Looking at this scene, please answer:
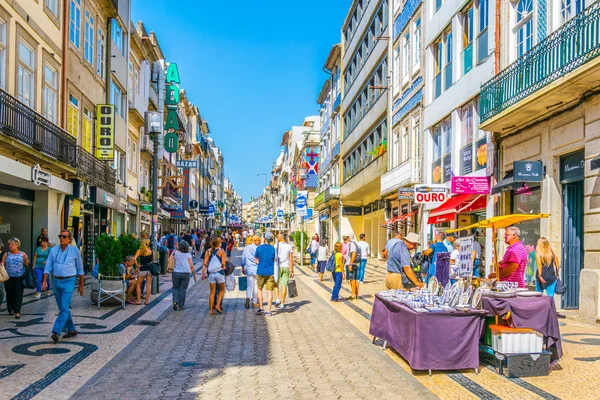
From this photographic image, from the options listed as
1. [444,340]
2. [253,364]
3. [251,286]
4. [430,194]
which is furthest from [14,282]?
[430,194]

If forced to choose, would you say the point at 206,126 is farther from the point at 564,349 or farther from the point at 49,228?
the point at 564,349

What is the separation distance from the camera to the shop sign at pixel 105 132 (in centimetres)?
2514

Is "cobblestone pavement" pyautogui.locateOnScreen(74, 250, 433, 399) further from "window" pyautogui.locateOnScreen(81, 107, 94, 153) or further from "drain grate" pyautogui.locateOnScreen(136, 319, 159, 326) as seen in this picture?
"window" pyautogui.locateOnScreen(81, 107, 94, 153)

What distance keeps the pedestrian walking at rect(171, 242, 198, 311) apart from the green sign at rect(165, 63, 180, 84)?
32391 mm

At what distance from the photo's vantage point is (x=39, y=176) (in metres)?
17.6

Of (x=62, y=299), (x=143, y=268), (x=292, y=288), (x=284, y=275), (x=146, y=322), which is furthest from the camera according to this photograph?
(x=292, y=288)

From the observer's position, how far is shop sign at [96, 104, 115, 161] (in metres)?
25.1

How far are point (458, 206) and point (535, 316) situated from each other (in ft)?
40.1

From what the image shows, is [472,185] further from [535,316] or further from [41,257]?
[41,257]

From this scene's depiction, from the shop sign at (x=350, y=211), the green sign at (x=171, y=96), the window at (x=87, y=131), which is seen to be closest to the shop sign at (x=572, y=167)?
the window at (x=87, y=131)

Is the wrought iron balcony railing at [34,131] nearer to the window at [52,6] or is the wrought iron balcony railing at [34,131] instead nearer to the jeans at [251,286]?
the window at [52,6]

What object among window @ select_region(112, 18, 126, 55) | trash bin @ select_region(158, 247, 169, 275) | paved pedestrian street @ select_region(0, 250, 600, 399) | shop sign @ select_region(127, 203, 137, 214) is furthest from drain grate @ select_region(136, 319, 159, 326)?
shop sign @ select_region(127, 203, 137, 214)

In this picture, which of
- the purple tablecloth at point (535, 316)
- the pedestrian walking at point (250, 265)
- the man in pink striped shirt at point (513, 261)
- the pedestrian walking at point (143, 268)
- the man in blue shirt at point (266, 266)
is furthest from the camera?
the pedestrian walking at point (143, 268)

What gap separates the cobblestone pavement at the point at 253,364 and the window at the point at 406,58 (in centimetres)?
1686
